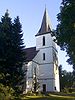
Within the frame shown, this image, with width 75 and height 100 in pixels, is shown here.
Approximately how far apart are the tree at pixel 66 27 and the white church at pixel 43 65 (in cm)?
2033

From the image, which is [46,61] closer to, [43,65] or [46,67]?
[43,65]

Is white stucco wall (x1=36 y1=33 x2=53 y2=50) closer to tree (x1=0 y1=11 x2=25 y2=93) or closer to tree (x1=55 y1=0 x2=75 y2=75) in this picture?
tree (x1=0 y1=11 x2=25 y2=93)

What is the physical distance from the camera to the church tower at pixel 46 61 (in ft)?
172

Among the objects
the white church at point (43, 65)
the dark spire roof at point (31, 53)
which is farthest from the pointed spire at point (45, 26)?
the dark spire roof at point (31, 53)

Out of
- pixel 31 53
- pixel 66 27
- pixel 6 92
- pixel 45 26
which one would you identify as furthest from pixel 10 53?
pixel 45 26

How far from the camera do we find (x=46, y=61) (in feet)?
178

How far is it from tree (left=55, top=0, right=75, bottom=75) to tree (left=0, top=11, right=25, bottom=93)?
5734 millimetres

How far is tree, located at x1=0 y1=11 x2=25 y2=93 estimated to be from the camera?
29.2m

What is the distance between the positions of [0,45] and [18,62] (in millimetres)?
3327

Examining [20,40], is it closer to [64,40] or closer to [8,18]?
[8,18]

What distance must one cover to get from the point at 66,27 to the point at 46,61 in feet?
89.3

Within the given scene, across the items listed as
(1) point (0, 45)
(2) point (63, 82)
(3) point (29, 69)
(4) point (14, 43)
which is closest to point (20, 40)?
(4) point (14, 43)

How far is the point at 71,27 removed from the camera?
2669 centimetres

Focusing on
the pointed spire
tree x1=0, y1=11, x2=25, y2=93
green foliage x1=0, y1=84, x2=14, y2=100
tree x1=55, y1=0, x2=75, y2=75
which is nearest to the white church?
the pointed spire
